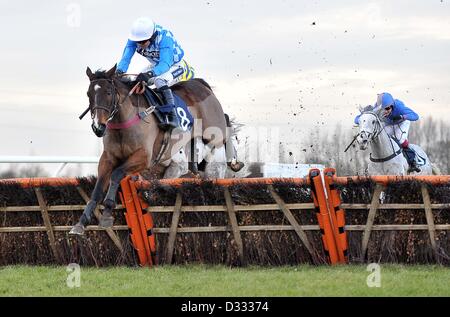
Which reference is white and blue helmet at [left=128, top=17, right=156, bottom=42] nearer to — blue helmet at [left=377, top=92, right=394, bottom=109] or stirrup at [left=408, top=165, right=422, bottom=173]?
blue helmet at [left=377, top=92, right=394, bottom=109]

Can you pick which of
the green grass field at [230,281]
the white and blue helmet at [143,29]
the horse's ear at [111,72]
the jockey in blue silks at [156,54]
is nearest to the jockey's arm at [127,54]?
the jockey in blue silks at [156,54]

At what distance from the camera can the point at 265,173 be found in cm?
1341

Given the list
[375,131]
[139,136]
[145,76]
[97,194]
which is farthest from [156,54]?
[375,131]

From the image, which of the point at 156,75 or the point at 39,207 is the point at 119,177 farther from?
the point at 156,75

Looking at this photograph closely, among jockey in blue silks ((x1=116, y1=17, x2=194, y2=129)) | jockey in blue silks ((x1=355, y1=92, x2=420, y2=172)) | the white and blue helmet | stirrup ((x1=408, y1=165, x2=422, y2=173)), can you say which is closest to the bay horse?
jockey in blue silks ((x1=116, y1=17, x2=194, y2=129))

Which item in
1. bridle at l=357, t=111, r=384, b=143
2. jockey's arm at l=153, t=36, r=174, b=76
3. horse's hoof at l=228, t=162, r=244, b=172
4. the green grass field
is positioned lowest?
the green grass field

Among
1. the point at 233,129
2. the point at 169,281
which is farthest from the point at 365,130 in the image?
the point at 169,281

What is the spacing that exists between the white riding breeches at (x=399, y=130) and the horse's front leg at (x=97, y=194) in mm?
5139

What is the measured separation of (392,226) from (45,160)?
5.62 metres

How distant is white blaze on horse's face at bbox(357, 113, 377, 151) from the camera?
11.5m

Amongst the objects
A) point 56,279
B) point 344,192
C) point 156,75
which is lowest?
point 56,279

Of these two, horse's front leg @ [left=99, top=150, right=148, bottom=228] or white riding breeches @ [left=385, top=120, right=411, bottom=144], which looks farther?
white riding breeches @ [left=385, top=120, right=411, bottom=144]

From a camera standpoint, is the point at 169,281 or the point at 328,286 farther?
the point at 169,281

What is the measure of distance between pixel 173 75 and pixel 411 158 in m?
4.26
